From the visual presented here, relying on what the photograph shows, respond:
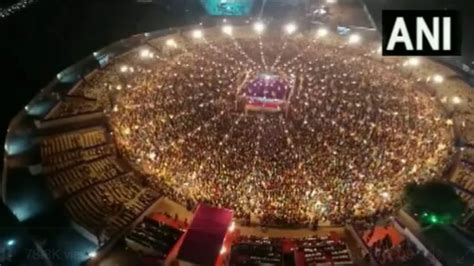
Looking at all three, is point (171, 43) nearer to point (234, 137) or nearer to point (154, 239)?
point (234, 137)

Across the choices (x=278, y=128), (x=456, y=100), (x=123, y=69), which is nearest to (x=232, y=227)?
(x=278, y=128)

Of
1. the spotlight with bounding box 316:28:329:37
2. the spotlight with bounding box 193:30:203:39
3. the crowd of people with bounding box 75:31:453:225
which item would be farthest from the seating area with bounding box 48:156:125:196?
the spotlight with bounding box 316:28:329:37

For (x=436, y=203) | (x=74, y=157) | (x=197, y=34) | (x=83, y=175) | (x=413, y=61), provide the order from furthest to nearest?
1. (x=197, y=34)
2. (x=413, y=61)
3. (x=74, y=157)
4. (x=83, y=175)
5. (x=436, y=203)

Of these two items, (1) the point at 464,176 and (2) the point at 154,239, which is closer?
(2) the point at 154,239

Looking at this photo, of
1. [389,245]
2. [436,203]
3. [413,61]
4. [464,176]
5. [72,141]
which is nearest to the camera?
[436,203]

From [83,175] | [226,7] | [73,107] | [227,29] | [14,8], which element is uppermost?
[14,8]

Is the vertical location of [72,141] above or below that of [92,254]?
above

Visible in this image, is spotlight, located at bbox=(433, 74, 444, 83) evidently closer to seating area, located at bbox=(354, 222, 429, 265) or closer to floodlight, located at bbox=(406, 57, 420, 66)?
floodlight, located at bbox=(406, 57, 420, 66)
